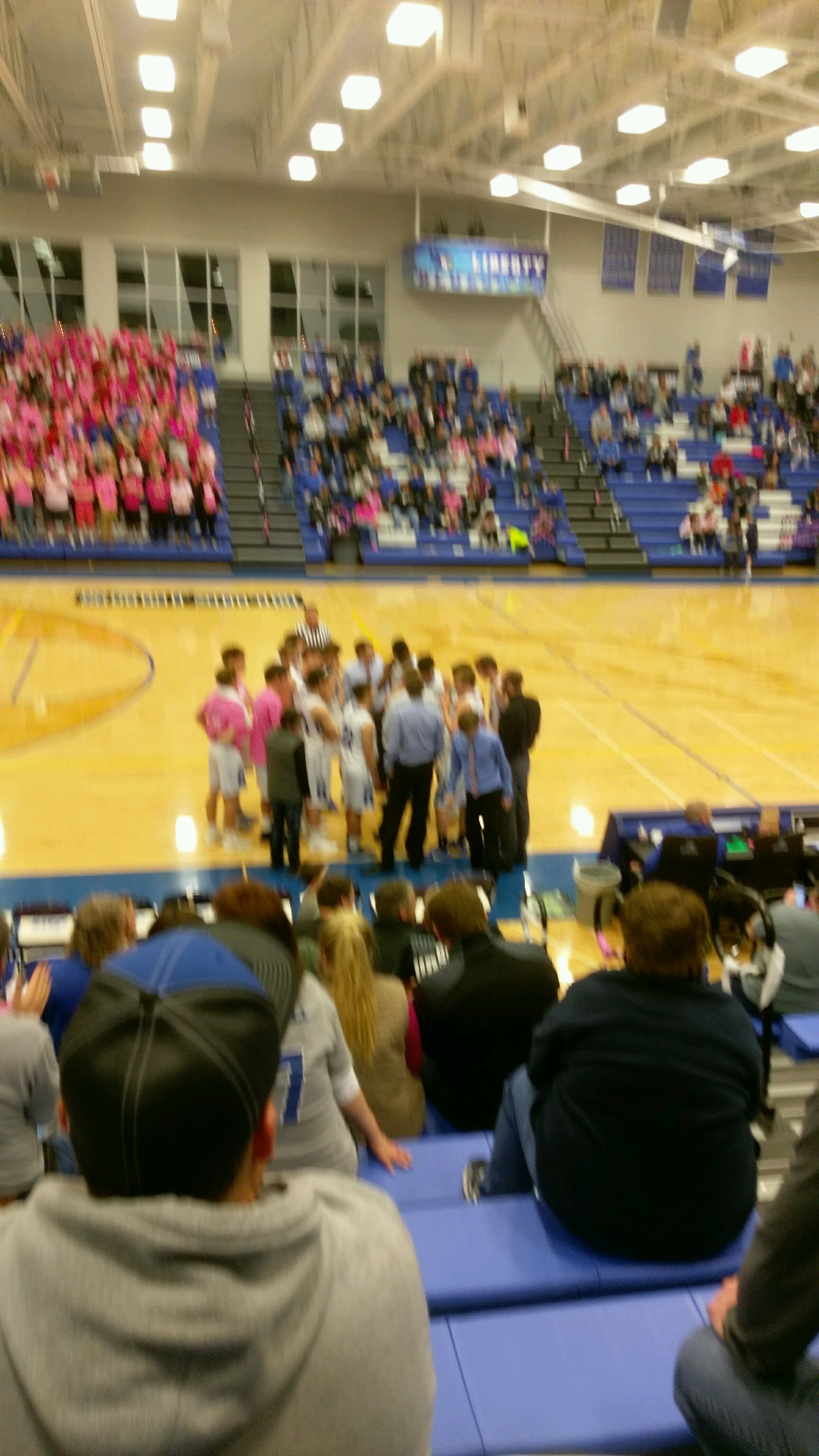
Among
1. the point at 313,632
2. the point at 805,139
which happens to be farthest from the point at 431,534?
the point at 313,632

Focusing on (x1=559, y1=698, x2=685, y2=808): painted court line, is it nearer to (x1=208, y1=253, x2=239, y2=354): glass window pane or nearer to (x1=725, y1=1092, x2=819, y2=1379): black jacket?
(x1=725, y1=1092, x2=819, y2=1379): black jacket

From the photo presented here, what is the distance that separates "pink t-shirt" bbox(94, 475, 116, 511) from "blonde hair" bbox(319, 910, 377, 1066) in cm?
1848

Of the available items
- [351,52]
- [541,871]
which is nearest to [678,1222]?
[541,871]

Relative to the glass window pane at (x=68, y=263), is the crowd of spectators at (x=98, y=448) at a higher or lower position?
lower

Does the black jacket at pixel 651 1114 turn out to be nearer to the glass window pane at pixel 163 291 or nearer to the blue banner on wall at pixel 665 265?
the glass window pane at pixel 163 291

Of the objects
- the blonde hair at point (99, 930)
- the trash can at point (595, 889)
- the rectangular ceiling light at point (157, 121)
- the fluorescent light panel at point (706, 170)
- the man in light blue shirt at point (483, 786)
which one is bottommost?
the trash can at point (595, 889)

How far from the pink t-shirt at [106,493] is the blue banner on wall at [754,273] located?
59.9 ft

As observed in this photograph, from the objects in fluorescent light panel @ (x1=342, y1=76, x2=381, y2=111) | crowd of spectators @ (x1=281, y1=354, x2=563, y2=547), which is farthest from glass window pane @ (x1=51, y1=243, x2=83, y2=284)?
fluorescent light panel @ (x1=342, y1=76, x2=381, y2=111)

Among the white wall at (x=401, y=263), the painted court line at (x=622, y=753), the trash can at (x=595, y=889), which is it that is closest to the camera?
the trash can at (x=595, y=889)

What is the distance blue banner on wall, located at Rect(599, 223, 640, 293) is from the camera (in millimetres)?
27906

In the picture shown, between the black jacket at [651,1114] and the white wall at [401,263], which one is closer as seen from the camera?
the black jacket at [651,1114]

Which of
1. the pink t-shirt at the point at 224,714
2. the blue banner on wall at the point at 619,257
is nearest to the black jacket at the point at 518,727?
the pink t-shirt at the point at 224,714

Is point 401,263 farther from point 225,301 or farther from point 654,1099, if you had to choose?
point 654,1099

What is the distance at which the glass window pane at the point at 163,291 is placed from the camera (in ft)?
83.5
